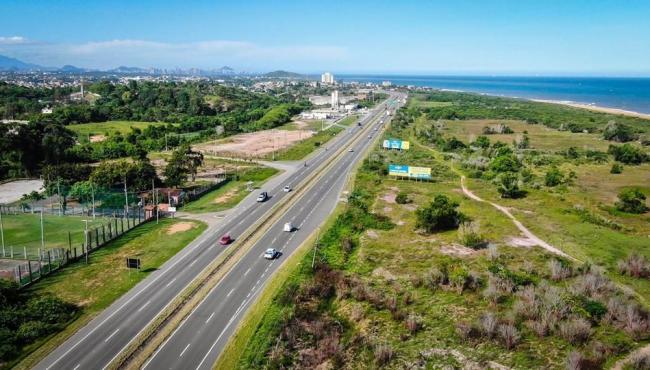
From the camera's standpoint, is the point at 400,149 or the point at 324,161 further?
the point at 400,149

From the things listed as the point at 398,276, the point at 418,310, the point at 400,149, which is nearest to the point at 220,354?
the point at 418,310

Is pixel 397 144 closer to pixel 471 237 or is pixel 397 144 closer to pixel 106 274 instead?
pixel 471 237

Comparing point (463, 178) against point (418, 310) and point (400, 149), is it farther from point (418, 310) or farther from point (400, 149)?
point (418, 310)

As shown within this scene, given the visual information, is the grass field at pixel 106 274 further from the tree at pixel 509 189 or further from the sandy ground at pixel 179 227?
the tree at pixel 509 189

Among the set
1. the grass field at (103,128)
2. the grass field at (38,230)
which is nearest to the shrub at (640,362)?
the grass field at (38,230)

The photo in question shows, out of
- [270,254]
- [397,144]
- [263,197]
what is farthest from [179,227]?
[397,144]
